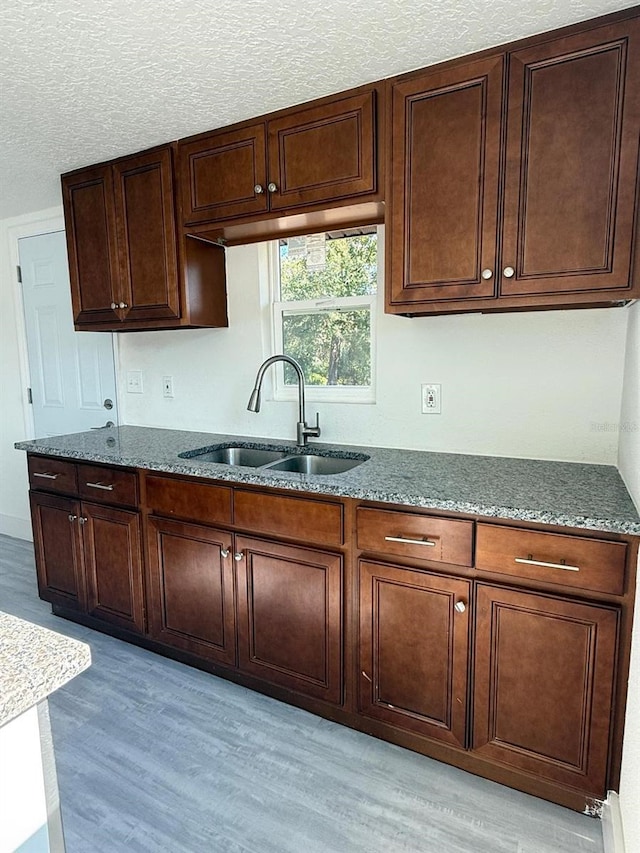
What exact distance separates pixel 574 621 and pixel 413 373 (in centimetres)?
111

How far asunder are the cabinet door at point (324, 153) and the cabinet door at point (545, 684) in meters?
1.47

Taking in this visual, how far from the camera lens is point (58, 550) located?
257 centimetres

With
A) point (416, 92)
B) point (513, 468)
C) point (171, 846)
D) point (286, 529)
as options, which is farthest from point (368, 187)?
point (171, 846)

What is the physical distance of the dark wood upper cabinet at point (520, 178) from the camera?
1.44 meters

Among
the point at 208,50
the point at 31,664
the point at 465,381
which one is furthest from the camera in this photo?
the point at 465,381

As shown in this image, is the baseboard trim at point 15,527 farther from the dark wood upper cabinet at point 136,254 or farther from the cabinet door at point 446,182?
the cabinet door at point 446,182

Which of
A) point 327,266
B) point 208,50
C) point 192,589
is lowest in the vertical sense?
point 192,589

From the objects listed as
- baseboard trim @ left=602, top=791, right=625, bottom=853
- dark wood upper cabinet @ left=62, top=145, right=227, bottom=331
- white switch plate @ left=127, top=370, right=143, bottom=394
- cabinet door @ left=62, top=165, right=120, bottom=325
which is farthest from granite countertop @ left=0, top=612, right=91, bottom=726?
white switch plate @ left=127, top=370, right=143, bottom=394

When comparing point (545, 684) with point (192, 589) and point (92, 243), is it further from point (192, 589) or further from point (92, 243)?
point (92, 243)

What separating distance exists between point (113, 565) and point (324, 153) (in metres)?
1.99

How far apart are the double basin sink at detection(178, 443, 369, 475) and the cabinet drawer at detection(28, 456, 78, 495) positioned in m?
0.61

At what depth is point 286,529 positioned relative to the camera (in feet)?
6.05

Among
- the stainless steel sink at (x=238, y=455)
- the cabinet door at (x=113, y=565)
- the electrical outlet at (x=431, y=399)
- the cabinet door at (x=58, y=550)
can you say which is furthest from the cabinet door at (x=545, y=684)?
the cabinet door at (x=58, y=550)

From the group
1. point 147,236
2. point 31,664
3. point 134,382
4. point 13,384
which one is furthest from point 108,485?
point 13,384
